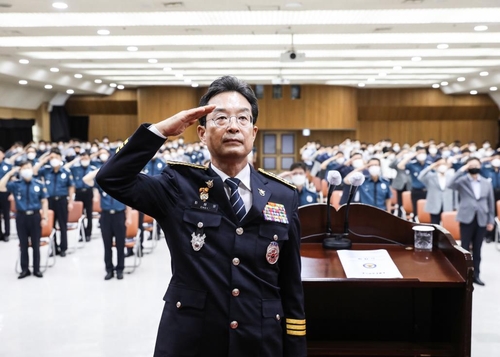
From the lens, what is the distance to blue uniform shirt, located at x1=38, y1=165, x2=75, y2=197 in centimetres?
901

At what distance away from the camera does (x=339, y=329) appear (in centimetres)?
343

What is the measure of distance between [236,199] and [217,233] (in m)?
0.15

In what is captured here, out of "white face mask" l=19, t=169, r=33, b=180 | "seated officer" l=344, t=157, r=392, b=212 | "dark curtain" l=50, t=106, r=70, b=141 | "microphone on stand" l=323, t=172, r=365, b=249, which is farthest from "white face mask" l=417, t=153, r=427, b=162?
"dark curtain" l=50, t=106, r=70, b=141

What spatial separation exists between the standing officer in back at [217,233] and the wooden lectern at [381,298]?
91 centimetres

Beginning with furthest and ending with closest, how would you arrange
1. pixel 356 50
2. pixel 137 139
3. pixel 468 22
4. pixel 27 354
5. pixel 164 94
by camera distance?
pixel 164 94 < pixel 356 50 < pixel 468 22 < pixel 27 354 < pixel 137 139

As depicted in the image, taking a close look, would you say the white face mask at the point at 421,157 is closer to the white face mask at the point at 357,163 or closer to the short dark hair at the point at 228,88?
the white face mask at the point at 357,163

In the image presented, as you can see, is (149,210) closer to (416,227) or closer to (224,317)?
(224,317)

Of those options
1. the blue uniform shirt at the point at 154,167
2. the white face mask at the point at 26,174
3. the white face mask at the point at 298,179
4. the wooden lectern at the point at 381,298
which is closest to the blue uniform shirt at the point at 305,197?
the white face mask at the point at 298,179

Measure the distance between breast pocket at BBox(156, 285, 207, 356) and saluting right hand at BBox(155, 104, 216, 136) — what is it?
55 centimetres

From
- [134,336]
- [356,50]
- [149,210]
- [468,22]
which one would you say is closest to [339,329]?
[149,210]

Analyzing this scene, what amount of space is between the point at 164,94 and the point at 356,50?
11783 millimetres

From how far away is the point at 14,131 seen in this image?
20625mm

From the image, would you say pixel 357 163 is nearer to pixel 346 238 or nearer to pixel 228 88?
pixel 346 238

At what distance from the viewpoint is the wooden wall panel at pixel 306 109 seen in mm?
23062
